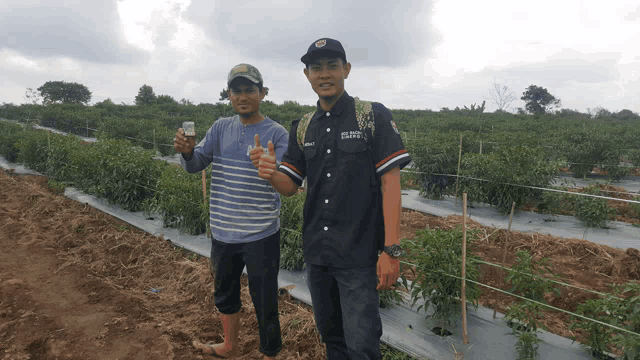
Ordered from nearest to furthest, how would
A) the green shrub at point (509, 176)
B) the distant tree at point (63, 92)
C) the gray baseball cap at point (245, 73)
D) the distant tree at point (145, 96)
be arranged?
the gray baseball cap at point (245, 73), the green shrub at point (509, 176), the distant tree at point (145, 96), the distant tree at point (63, 92)

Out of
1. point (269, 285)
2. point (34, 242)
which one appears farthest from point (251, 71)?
→ point (34, 242)

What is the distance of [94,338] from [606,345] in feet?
11.6

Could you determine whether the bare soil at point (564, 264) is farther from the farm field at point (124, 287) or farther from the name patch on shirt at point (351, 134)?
the name patch on shirt at point (351, 134)

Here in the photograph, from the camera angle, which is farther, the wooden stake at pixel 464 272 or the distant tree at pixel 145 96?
the distant tree at pixel 145 96

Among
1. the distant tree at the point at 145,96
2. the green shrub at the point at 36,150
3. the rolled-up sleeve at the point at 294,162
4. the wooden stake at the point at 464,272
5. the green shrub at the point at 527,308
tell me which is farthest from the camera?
the distant tree at the point at 145,96

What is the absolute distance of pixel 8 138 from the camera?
11.4 meters

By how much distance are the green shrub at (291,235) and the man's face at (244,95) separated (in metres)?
1.68

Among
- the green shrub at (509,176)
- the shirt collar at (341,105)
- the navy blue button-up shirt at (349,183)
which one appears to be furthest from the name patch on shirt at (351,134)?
the green shrub at (509,176)

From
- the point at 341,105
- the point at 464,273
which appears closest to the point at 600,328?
the point at 464,273

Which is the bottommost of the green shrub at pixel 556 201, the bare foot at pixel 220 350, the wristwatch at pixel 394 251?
the bare foot at pixel 220 350

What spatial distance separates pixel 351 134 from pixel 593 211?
5.70m

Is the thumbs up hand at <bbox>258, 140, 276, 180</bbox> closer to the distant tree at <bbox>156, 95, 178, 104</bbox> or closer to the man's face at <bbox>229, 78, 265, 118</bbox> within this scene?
the man's face at <bbox>229, 78, 265, 118</bbox>

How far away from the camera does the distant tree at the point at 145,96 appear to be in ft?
124

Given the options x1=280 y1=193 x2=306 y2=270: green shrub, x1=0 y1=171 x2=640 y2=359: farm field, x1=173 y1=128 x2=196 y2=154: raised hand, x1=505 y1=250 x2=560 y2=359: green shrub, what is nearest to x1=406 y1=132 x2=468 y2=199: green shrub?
x1=0 y1=171 x2=640 y2=359: farm field
